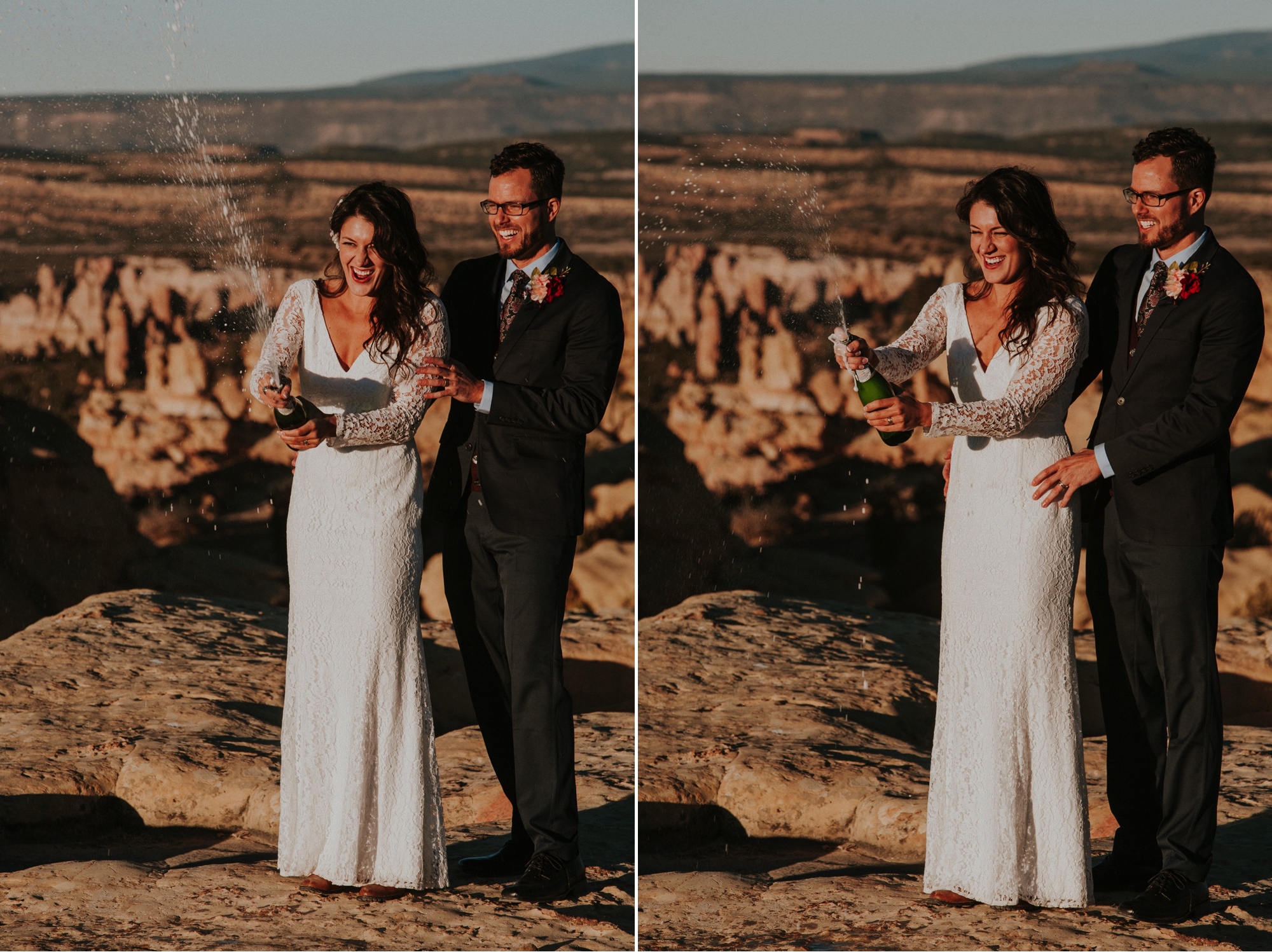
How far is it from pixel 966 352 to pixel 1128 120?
94.1m

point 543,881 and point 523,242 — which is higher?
point 523,242

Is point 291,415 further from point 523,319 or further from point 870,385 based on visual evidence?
point 870,385

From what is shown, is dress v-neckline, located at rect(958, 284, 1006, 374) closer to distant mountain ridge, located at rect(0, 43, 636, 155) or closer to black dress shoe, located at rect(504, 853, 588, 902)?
black dress shoe, located at rect(504, 853, 588, 902)

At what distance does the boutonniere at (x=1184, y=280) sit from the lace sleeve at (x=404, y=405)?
2292 mm

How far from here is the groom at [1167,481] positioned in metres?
4.32

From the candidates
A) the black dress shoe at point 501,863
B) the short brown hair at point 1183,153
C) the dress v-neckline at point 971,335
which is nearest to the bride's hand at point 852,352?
the dress v-neckline at point 971,335

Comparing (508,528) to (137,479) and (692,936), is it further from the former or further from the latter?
(137,479)

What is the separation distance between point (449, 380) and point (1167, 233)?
231 centimetres

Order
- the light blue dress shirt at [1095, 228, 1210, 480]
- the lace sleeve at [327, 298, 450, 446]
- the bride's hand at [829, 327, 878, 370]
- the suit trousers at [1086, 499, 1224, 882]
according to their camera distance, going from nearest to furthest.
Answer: the bride's hand at [829, 327, 878, 370], the lace sleeve at [327, 298, 450, 446], the light blue dress shirt at [1095, 228, 1210, 480], the suit trousers at [1086, 499, 1224, 882]

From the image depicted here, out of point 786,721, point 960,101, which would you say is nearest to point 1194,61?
point 960,101

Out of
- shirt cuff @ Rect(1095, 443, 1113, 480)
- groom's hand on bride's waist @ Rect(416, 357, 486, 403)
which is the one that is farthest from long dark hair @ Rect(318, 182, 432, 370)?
shirt cuff @ Rect(1095, 443, 1113, 480)

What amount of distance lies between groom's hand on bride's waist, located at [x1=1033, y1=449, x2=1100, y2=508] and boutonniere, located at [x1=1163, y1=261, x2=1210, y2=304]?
23.0 inches

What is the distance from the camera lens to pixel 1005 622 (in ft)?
14.3

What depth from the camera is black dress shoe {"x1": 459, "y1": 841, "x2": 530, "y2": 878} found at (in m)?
4.86
